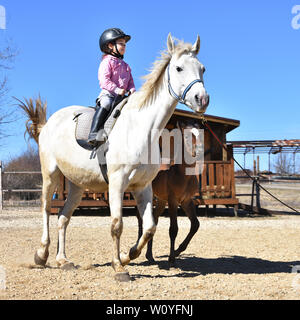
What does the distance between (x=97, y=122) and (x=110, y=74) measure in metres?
0.66

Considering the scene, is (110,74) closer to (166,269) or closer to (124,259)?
(124,259)

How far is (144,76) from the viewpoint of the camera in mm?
4527

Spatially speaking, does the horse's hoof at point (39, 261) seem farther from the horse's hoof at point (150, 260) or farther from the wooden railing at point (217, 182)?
the wooden railing at point (217, 182)

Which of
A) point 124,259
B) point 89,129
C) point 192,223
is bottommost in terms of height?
point 124,259

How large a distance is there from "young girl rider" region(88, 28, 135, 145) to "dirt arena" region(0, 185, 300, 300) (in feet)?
5.74

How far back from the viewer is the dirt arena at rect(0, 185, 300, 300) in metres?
3.69

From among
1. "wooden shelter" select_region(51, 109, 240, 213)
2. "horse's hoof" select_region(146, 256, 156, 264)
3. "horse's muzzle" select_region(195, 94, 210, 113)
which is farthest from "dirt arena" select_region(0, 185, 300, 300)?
"wooden shelter" select_region(51, 109, 240, 213)

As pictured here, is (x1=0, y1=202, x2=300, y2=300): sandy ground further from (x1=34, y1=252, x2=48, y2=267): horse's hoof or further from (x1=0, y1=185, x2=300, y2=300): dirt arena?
(x1=34, y1=252, x2=48, y2=267): horse's hoof

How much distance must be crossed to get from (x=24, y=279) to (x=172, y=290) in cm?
178

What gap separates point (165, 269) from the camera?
5152 mm

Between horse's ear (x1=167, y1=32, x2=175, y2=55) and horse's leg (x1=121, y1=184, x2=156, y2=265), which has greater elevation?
horse's ear (x1=167, y1=32, x2=175, y2=55)

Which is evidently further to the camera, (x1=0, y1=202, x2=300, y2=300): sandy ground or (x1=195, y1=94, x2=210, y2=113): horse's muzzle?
(x1=195, y1=94, x2=210, y2=113): horse's muzzle

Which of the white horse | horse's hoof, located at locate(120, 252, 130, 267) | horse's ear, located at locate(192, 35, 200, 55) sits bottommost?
horse's hoof, located at locate(120, 252, 130, 267)

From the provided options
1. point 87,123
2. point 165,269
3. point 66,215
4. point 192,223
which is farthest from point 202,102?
point 66,215
